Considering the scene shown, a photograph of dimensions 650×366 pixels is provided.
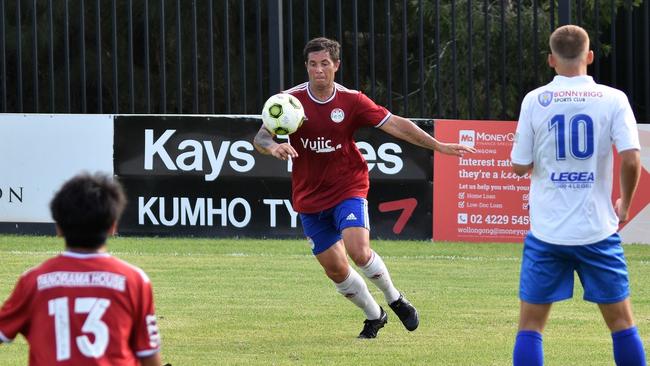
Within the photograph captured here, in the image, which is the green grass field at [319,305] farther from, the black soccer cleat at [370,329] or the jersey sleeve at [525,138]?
the jersey sleeve at [525,138]

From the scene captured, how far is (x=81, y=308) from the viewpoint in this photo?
414 centimetres

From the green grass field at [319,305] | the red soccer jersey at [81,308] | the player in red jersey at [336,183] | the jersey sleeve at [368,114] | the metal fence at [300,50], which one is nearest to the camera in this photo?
the red soccer jersey at [81,308]

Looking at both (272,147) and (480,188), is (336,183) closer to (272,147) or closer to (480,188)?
(272,147)

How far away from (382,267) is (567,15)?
704cm

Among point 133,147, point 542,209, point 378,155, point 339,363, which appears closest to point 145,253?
point 133,147

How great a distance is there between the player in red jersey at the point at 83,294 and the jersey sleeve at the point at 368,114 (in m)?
4.56

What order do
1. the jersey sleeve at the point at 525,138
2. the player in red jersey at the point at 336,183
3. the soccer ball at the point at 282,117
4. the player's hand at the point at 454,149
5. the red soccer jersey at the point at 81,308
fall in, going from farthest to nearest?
1. the player in red jersey at the point at 336,183
2. the soccer ball at the point at 282,117
3. the player's hand at the point at 454,149
4. the jersey sleeve at the point at 525,138
5. the red soccer jersey at the point at 81,308

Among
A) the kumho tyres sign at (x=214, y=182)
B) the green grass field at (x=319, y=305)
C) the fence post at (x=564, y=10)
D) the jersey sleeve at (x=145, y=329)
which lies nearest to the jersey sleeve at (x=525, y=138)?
the green grass field at (x=319, y=305)

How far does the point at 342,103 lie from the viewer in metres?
8.70

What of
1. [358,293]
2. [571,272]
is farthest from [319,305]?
[571,272]

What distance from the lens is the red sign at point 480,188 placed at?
1454cm

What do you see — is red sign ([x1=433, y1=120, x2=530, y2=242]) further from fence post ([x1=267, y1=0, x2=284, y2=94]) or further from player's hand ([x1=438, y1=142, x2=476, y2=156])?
player's hand ([x1=438, y1=142, x2=476, y2=156])

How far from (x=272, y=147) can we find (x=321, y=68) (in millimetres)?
694

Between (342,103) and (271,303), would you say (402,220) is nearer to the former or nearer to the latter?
(271,303)
